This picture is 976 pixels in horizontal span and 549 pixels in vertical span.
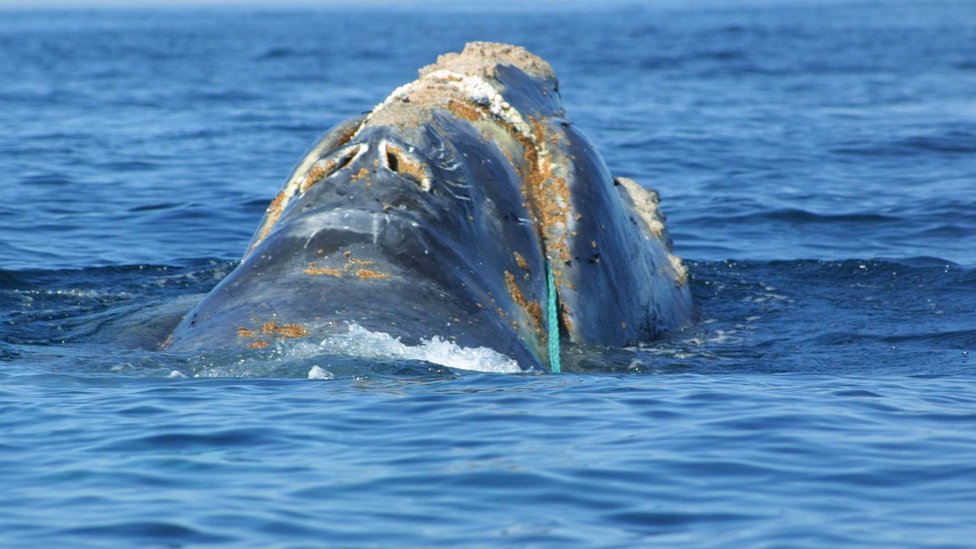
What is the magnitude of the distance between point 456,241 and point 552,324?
0.72 meters

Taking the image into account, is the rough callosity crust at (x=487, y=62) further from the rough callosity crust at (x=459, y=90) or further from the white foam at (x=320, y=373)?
the white foam at (x=320, y=373)

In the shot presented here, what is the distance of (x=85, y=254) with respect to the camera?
41.0ft

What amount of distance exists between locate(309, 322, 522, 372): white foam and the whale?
3cm

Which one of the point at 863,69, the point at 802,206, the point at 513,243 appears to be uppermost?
the point at 863,69

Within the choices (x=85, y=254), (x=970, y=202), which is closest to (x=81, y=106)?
(x=85, y=254)

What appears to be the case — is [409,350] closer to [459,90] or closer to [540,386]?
[540,386]

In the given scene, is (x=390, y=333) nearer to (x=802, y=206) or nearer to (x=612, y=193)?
(x=612, y=193)

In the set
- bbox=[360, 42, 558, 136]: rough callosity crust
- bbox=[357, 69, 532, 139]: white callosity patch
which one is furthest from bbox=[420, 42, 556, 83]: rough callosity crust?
bbox=[357, 69, 532, 139]: white callosity patch

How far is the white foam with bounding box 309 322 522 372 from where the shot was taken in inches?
259

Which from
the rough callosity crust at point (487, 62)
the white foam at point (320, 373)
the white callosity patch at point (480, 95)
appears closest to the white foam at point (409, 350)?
the white foam at point (320, 373)

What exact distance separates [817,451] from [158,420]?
8.90 ft

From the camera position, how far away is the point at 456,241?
737 centimetres

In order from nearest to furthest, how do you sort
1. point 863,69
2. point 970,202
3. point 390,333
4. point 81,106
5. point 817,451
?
1. point 817,451
2. point 390,333
3. point 970,202
4. point 81,106
5. point 863,69

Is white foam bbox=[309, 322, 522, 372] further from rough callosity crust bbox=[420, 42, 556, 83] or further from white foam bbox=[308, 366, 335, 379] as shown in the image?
rough callosity crust bbox=[420, 42, 556, 83]
